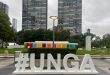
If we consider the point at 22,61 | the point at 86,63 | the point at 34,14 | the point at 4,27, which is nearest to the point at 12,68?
the point at 22,61

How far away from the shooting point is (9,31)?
266 ft

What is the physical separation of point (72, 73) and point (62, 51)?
8508 mm

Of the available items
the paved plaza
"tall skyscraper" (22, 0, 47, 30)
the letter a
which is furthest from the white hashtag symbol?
"tall skyscraper" (22, 0, 47, 30)

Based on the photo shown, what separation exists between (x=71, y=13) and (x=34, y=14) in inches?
880

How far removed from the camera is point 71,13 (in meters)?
179

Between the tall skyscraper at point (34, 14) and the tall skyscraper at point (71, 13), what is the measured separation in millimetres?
11499

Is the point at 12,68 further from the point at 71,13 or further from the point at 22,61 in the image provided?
the point at 71,13

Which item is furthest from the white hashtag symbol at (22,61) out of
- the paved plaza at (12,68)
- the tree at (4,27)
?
the tree at (4,27)

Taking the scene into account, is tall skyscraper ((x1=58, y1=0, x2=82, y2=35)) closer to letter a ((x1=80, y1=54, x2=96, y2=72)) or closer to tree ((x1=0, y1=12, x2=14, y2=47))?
tree ((x1=0, y1=12, x2=14, y2=47))

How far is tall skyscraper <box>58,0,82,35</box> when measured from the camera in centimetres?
17188

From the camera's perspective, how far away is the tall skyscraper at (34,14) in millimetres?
160762

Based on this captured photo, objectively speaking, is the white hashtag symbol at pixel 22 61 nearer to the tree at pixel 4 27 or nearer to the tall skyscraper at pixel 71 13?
the tree at pixel 4 27

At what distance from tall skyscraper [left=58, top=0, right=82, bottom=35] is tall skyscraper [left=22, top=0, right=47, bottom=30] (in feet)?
37.7

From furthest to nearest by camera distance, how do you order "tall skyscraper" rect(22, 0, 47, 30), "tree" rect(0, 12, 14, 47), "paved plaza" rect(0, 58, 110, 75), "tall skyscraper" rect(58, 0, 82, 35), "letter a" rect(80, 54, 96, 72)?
"tall skyscraper" rect(58, 0, 82, 35), "tall skyscraper" rect(22, 0, 47, 30), "tree" rect(0, 12, 14, 47), "paved plaza" rect(0, 58, 110, 75), "letter a" rect(80, 54, 96, 72)
